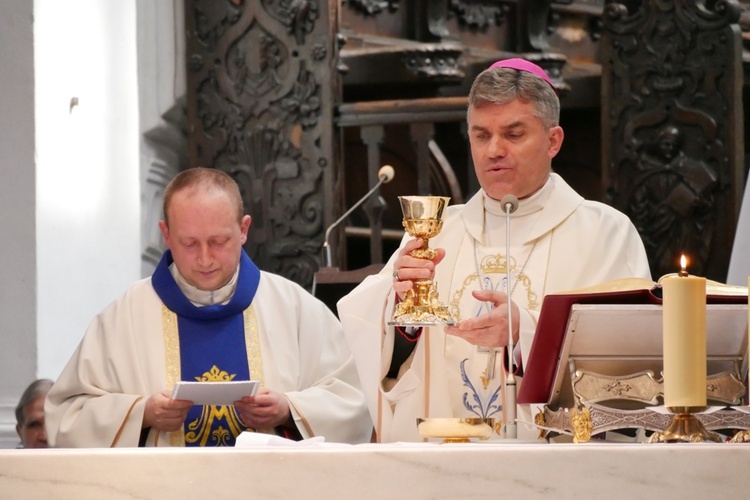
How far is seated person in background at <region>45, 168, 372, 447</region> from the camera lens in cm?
428

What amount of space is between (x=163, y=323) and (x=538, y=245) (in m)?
1.34

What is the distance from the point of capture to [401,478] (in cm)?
207

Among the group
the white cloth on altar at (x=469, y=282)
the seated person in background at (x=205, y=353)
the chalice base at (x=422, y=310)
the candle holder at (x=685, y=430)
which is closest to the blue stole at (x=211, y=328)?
the seated person in background at (x=205, y=353)

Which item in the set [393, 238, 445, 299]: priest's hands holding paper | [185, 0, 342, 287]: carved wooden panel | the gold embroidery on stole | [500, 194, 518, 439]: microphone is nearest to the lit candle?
[500, 194, 518, 439]: microphone

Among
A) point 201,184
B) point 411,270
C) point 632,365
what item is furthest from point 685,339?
point 201,184

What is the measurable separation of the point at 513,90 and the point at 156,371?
1.57 m

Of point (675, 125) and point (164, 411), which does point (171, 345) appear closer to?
point (164, 411)

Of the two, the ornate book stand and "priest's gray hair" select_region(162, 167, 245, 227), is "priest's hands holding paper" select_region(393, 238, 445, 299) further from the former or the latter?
"priest's gray hair" select_region(162, 167, 245, 227)

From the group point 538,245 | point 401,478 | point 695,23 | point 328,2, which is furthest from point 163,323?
point 695,23

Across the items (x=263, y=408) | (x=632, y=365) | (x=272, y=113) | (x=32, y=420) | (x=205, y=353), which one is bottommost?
(x=32, y=420)

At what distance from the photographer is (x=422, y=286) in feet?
10.4

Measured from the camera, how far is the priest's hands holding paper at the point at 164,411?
13.5 ft

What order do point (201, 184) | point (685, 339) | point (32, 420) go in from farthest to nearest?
point (32, 420)
point (201, 184)
point (685, 339)

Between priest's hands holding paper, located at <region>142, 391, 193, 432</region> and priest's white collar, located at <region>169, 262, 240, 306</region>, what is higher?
priest's white collar, located at <region>169, 262, 240, 306</region>
